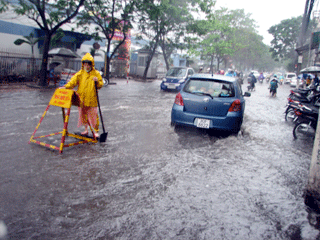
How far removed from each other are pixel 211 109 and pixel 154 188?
133 inches

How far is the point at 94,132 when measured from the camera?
6211 millimetres

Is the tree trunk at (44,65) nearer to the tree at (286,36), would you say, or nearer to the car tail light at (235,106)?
the car tail light at (235,106)

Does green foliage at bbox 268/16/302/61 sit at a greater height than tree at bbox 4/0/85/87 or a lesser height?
greater

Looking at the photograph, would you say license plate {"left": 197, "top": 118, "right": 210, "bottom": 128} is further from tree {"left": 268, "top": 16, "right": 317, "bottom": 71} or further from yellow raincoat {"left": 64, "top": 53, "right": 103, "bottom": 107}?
tree {"left": 268, "top": 16, "right": 317, "bottom": 71}

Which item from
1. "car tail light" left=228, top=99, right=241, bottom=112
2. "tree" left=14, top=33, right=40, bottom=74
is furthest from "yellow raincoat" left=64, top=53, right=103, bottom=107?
"tree" left=14, top=33, right=40, bottom=74

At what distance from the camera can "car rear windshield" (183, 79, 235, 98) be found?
7.07 metres

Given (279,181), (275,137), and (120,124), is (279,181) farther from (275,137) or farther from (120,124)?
(120,124)

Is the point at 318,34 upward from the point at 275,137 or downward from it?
upward

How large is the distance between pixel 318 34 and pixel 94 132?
28.2m

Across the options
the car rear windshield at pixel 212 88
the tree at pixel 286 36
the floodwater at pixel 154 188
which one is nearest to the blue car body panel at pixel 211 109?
the car rear windshield at pixel 212 88

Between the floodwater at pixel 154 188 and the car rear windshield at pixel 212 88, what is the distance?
3.55 ft

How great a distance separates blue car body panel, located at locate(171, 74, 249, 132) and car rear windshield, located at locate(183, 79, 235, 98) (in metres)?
0.02

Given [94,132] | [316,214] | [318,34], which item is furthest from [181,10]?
[316,214]

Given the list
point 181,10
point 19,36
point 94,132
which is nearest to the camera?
point 94,132
